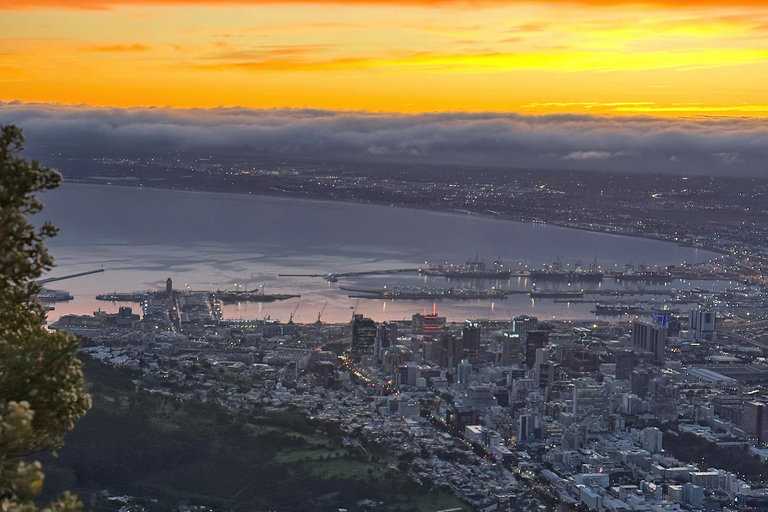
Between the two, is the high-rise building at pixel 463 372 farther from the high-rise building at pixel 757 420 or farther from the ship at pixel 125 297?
the ship at pixel 125 297

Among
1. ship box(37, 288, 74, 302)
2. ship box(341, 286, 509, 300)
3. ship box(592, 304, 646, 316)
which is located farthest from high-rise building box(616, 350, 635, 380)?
ship box(37, 288, 74, 302)

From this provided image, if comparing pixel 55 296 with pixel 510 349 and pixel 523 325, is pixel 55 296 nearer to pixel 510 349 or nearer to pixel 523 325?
pixel 523 325

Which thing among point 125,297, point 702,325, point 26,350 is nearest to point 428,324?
point 702,325

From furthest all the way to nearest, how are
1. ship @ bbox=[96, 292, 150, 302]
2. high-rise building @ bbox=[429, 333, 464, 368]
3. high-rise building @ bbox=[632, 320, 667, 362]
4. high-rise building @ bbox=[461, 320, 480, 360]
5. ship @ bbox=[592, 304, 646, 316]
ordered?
1. ship @ bbox=[592, 304, 646, 316]
2. ship @ bbox=[96, 292, 150, 302]
3. high-rise building @ bbox=[632, 320, 667, 362]
4. high-rise building @ bbox=[461, 320, 480, 360]
5. high-rise building @ bbox=[429, 333, 464, 368]

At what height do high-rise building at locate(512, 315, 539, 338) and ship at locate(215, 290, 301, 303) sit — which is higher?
high-rise building at locate(512, 315, 539, 338)

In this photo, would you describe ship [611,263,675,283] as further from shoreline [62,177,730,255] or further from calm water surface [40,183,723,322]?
shoreline [62,177,730,255]

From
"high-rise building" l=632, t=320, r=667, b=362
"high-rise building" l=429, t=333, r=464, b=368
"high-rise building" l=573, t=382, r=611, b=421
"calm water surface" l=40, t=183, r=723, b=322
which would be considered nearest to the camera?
"high-rise building" l=573, t=382, r=611, b=421

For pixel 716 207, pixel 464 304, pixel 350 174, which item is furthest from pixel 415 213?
pixel 464 304
